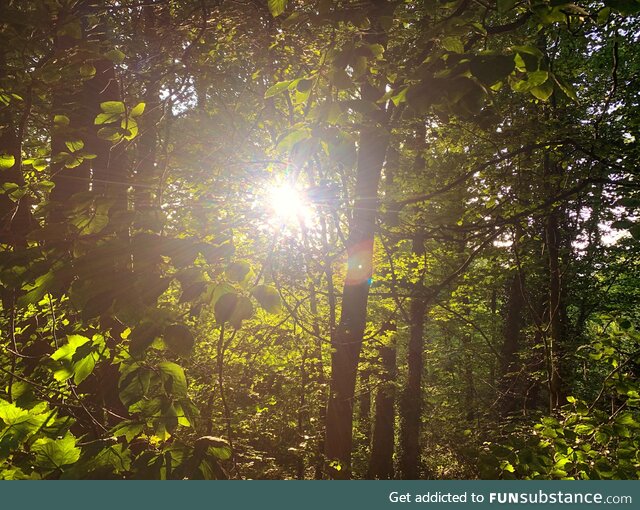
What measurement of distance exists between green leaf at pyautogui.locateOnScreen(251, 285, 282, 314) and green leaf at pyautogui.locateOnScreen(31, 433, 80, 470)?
0.92m

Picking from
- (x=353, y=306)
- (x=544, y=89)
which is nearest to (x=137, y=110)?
(x=544, y=89)

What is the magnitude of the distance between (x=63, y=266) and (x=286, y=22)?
58.1 inches

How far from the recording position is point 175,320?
5.11 ft

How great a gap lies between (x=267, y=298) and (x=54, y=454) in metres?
0.99

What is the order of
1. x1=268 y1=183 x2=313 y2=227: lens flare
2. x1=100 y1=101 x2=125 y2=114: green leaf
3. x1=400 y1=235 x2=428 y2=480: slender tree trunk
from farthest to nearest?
A: x1=400 y1=235 x2=428 y2=480: slender tree trunk < x1=268 y1=183 x2=313 y2=227: lens flare < x1=100 y1=101 x2=125 y2=114: green leaf

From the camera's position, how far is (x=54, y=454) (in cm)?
154

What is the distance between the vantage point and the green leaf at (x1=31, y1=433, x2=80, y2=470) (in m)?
1.53

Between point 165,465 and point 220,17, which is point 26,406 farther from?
point 220,17

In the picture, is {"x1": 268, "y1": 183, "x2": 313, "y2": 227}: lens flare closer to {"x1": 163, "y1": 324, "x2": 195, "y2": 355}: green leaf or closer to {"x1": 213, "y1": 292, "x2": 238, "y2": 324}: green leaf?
{"x1": 163, "y1": 324, "x2": 195, "y2": 355}: green leaf

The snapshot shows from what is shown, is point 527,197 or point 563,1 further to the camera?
point 527,197

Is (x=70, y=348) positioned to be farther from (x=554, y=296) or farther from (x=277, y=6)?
(x=554, y=296)

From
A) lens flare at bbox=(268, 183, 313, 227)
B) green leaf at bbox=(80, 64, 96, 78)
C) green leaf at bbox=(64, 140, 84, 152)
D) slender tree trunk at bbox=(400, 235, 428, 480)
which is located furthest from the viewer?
slender tree trunk at bbox=(400, 235, 428, 480)

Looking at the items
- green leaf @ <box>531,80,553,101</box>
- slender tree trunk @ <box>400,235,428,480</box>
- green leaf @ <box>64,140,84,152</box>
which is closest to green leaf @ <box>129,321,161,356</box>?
green leaf @ <box>64,140,84,152</box>
